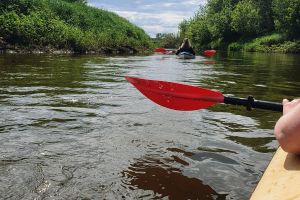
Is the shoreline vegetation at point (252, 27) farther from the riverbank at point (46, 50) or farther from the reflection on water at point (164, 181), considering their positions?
the reflection on water at point (164, 181)

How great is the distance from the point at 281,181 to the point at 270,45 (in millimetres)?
54203

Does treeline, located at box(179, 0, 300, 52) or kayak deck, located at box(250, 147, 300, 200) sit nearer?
kayak deck, located at box(250, 147, 300, 200)

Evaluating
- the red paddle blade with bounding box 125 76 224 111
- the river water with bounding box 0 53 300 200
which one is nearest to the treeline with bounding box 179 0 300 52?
the river water with bounding box 0 53 300 200

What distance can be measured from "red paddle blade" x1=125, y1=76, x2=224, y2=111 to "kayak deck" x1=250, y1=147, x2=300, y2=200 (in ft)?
6.07

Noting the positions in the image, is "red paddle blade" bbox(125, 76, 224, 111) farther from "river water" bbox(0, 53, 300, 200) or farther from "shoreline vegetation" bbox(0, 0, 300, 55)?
"shoreline vegetation" bbox(0, 0, 300, 55)

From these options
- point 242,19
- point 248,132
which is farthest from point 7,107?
point 242,19

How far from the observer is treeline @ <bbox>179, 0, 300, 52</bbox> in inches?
2053

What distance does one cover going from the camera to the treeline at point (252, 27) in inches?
2053

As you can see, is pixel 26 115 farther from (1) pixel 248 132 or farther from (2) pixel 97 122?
(1) pixel 248 132

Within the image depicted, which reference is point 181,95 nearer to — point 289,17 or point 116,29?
point 116,29

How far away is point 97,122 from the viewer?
533 centimetres

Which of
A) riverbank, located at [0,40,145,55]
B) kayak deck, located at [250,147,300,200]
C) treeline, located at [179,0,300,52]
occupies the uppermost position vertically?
treeline, located at [179,0,300,52]

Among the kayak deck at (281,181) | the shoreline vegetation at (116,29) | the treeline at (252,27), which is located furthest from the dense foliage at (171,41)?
the kayak deck at (281,181)

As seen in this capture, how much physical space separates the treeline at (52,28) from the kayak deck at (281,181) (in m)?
22.6
